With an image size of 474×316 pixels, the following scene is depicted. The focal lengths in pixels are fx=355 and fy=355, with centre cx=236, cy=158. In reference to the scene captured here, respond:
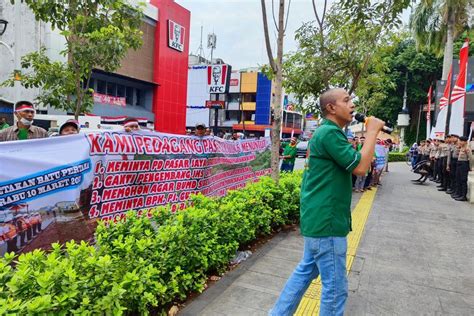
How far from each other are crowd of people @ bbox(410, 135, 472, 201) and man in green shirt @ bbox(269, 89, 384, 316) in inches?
366

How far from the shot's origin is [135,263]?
2600mm

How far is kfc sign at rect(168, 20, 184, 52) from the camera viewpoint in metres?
32.3

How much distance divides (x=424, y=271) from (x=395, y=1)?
4322 millimetres

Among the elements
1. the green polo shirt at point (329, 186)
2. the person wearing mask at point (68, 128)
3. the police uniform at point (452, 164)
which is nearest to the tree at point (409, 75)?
the police uniform at point (452, 164)

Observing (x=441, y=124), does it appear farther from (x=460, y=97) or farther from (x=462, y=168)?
(x=462, y=168)

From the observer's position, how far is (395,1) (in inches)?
233

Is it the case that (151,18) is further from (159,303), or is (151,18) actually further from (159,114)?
(159,303)

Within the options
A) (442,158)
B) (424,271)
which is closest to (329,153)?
(424,271)

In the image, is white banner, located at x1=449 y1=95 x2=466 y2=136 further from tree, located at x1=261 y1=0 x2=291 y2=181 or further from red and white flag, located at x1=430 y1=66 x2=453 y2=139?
tree, located at x1=261 y1=0 x2=291 y2=181

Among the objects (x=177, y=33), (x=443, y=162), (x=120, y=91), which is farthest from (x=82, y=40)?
(x=177, y=33)

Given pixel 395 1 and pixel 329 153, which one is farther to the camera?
pixel 395 1

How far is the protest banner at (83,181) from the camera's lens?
2953 millimetres

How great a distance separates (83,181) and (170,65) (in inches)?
1232

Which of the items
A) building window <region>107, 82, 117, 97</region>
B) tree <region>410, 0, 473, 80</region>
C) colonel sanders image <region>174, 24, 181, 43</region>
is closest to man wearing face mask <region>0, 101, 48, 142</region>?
tree <region>410, 0, 473, 80</region>
